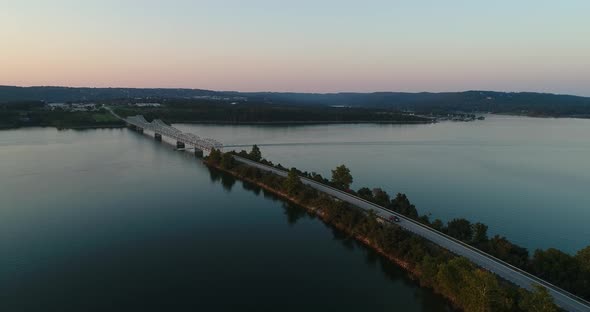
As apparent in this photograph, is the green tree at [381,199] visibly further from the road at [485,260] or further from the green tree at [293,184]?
the green tree at [293,184]

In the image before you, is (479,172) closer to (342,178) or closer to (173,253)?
(342,178)

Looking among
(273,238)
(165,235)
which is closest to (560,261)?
(273,238)

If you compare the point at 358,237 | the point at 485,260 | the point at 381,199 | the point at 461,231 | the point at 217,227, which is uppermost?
the point at 381,199

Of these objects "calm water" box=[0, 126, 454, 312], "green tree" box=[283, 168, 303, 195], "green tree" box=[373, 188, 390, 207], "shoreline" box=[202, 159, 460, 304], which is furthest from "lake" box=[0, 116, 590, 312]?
"green tree" box=[373, 188, 390, 207]

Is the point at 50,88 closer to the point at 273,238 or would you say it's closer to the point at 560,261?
the point at 273,238

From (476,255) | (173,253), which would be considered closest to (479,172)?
(476,255)
